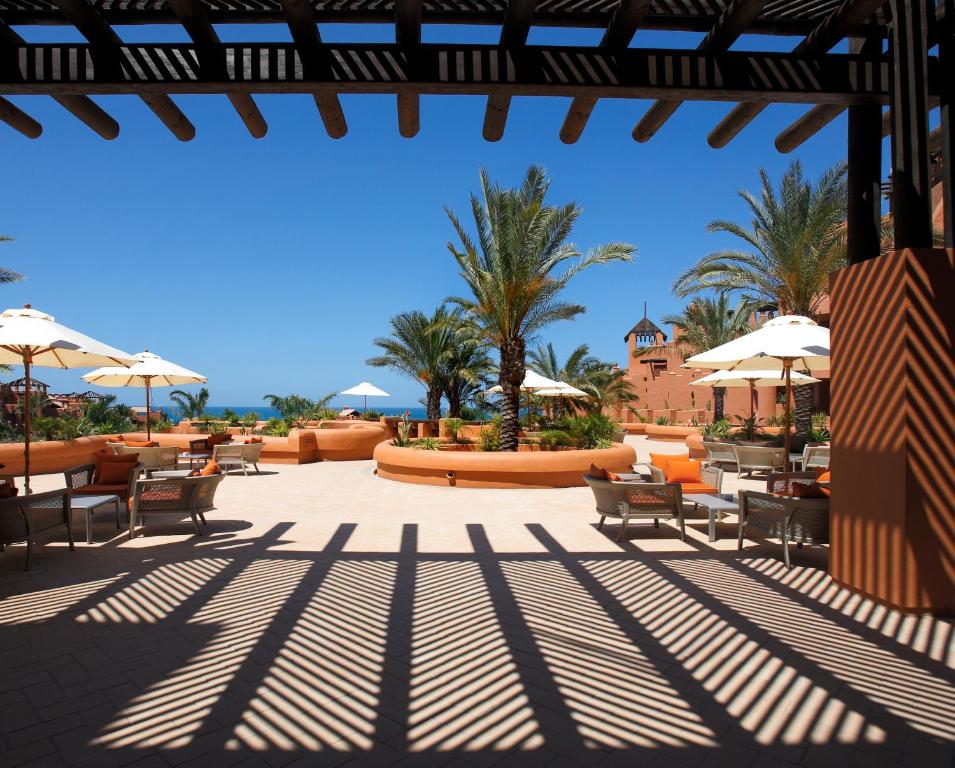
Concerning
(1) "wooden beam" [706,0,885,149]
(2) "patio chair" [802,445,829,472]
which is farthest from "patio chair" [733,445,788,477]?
(1) "wooden beam" [706,0,885,149]

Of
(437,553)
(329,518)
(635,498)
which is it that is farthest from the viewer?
(329,518)

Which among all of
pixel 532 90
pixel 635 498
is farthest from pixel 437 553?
pixel 532 90

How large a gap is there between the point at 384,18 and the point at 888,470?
4848 millimetres

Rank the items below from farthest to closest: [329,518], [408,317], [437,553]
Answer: [408,317], [329,518], [437,553]

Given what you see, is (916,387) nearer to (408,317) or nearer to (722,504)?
(722,504)

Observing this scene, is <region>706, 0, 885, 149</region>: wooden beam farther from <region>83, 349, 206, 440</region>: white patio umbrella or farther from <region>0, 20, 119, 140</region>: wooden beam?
<region>83, 349, 206, 440</region>: white patio umbrella

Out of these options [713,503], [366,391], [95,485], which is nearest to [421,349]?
[366,391]

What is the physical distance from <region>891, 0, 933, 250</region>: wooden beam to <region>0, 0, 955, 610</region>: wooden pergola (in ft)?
0.03

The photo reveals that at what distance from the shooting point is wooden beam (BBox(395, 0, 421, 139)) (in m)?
3.24

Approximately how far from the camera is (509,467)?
1102cm

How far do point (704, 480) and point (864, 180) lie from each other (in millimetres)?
4631

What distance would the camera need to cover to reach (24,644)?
12.7 feet

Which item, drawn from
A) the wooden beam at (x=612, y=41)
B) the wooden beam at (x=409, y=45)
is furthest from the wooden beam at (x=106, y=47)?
the wooden beam at (x=612, y=41)

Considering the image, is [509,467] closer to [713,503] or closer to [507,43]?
[713,503]
